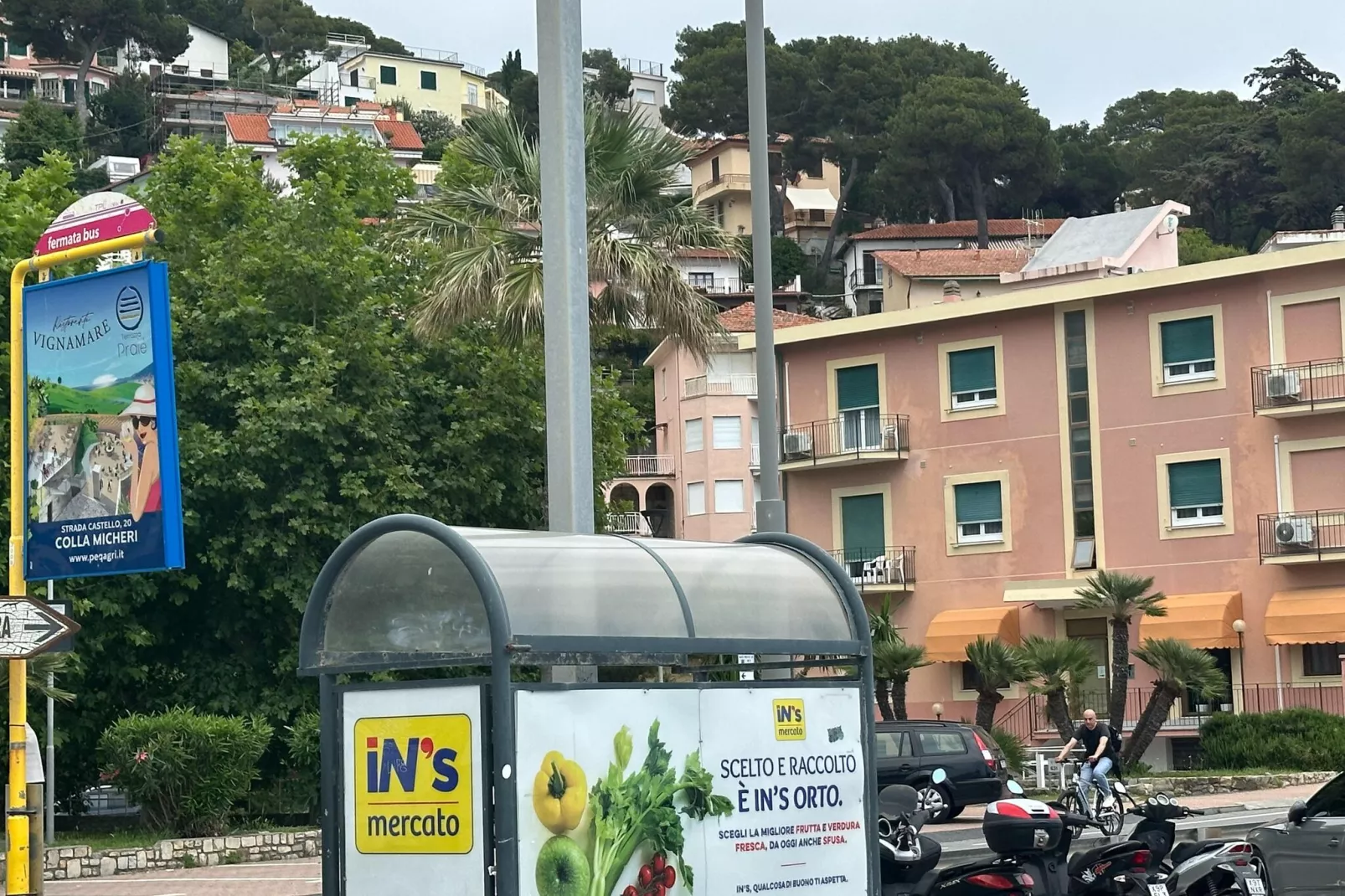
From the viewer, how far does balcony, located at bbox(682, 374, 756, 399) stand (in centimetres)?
7081

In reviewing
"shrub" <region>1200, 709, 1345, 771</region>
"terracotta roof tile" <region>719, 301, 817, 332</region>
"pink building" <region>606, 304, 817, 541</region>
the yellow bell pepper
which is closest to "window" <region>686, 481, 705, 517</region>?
"pink building" <region>606, 304, 817, 541</region>

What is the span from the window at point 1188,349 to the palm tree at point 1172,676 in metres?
9.62

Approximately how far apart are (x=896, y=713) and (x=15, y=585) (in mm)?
24109

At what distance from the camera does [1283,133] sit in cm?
9056

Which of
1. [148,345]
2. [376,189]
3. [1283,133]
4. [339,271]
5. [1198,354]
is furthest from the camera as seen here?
[1283,133]

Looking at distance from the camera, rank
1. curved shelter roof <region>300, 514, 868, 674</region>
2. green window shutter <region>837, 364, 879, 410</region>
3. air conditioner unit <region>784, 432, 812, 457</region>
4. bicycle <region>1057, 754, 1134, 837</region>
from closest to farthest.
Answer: curved shelter roof <region>300, 514, 868, 674</region> < bicycle <region>1057, 754, 1134, 837</region> < green window shutter <region>837, 364, 879, 410</region> < air conditioner unit <region>784, 432, 812, 457</region>

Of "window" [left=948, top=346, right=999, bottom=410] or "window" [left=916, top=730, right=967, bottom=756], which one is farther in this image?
"window" [left=948, top=346, right=999, bottom=410]

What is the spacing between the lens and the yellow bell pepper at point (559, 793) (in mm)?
8773

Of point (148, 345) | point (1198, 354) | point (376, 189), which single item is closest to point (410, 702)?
point (148, 345)

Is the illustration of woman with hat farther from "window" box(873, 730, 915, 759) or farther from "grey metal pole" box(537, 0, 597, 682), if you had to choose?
"window" box(873, 730, 915, 759)

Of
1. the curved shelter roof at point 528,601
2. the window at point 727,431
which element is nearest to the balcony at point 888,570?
the window at point 727,431

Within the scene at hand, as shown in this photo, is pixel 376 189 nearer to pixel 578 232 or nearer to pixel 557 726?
pixel 578 232

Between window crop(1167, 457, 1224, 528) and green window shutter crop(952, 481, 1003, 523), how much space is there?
453cm

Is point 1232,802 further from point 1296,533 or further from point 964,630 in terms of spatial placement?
point 964,630
